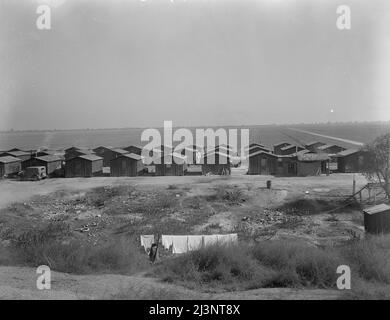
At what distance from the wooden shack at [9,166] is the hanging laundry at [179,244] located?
31601 millimetres

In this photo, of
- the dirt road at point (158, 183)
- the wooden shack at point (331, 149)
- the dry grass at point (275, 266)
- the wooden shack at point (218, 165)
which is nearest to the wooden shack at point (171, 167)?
the dirt road at point (158, 183)

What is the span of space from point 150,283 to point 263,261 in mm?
3085

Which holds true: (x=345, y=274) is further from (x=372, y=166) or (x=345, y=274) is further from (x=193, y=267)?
(x=372, y=166)

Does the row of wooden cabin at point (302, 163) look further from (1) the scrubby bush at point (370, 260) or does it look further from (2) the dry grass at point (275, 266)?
(1) the scrubby bush at point (370, 260)

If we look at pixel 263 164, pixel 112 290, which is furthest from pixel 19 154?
pixel 112 290

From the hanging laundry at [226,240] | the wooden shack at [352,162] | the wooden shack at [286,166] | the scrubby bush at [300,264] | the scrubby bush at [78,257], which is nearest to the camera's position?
the scrubby bush at [300,264]

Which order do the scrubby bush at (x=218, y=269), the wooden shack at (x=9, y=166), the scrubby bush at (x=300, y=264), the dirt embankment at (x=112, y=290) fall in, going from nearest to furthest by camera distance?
1. the dirt embankment at (x=112, y=290)
2. the scrubby bush at (x=300, y=264)
3. the scrubby bush at (x=218, y=269)
4. the wooden shack at (x=9, y=166)

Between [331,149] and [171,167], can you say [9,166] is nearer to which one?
[171,167]

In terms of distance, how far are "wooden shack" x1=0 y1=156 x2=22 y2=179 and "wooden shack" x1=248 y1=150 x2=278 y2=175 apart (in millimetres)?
25556

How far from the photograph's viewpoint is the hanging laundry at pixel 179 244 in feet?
53.8

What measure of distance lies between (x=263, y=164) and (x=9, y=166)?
27232 mm

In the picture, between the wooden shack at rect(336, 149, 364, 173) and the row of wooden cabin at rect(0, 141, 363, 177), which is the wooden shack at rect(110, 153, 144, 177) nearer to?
→ the row of wooden cabin at rect(0, 141, 363, 177)

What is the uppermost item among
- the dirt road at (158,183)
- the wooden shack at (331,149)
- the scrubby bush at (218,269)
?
the wooden shack at (331,149)
